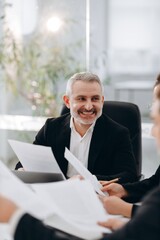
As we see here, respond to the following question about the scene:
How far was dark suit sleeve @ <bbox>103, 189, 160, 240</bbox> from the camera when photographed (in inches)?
41.9

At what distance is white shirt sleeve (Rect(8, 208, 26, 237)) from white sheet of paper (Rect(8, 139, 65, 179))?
0.65 m

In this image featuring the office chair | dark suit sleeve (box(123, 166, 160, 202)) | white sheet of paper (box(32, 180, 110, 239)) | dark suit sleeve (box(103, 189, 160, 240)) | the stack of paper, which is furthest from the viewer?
the office chair

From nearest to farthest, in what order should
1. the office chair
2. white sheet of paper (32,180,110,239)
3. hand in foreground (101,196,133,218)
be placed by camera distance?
1. white sheet of paper (32,180,110,239)
2. hand in foreground (101,196,133,218)
3. the office chair

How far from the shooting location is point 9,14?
4195 millimetres

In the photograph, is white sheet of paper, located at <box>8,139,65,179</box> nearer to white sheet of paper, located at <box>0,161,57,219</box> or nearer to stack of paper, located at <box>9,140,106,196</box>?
stack of paper, located at <box>9,140,106,196</box>

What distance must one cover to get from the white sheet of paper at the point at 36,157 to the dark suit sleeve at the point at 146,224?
793mm

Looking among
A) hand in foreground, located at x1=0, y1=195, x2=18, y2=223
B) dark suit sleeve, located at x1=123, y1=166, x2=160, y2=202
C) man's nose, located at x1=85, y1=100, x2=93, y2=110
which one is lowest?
dark suit sleeve, located at x1=123, y1=166, x2=160, y2=202

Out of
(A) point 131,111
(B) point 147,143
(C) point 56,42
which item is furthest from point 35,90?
(A) point 131,111

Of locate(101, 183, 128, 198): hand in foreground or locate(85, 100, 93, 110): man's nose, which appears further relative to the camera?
locate(85, 100, 93, 110): man's nose

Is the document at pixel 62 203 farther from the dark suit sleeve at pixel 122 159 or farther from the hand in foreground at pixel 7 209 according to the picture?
the dark suit sleeve at pixel 122 159

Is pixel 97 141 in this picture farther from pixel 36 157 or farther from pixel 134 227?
pixel 134 227

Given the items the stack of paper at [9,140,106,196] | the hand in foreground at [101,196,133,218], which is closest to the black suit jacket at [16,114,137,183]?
the stack of paper at [9,140,106,196]

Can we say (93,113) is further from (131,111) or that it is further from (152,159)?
(152,159)

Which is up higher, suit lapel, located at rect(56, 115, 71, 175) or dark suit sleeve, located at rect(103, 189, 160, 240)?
dark suit sleeve, located at rect(103, 189, 160, 240)
